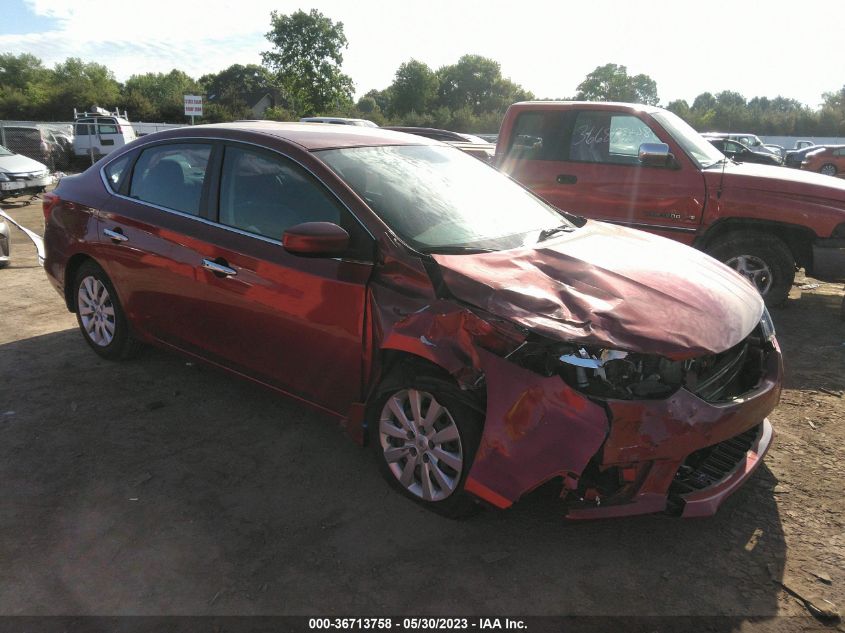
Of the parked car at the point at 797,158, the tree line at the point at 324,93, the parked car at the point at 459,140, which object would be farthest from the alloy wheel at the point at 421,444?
the tree line at the point at 324,93

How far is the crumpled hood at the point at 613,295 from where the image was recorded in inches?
99.4

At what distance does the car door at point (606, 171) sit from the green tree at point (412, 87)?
242 ft

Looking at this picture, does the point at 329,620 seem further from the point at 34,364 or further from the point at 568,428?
the point at 34,364

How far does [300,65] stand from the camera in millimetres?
58875

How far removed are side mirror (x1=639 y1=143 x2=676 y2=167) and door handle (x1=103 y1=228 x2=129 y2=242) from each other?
4.64 metres

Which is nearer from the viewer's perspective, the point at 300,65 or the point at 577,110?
the point at 577,110

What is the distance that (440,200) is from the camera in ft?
11.4

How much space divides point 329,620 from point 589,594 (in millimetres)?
1001

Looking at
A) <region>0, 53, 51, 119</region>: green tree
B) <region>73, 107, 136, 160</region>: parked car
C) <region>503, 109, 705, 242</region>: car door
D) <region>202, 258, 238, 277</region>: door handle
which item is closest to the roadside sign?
<region>73, 107, 136, 160</region>: parked car

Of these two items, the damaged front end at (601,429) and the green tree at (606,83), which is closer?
the damaged front end at (601,429)

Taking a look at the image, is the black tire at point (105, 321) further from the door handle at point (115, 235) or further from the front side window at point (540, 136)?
the front side window at point (540, 136)

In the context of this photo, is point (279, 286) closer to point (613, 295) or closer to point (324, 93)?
point (613, 295)

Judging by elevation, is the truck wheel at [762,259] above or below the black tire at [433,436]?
above

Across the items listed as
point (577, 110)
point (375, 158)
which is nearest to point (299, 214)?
point (375, 158)
